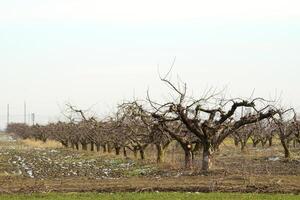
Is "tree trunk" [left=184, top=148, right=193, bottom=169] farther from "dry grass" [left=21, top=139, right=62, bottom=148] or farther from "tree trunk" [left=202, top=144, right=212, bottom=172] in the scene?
"dry grass" [left=21, top=139, right=62, bottom=148]

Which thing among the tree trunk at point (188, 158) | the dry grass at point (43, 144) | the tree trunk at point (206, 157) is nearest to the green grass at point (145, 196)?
the tree trunk at point (206, 157)

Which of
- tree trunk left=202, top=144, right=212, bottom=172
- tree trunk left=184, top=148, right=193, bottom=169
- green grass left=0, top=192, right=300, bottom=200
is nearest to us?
green grass left=0, top=192, right=300, bottom=200

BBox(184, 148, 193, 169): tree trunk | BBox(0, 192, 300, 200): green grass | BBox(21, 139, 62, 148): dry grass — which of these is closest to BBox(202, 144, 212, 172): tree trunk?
BBox(184, 148, 193, 169): tree trunk

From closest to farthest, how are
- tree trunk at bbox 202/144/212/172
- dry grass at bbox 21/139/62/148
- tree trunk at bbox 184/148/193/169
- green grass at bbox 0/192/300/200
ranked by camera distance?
green grass at bbox 0/192/300/200 → tree trunk at bbox 202/144/212/172 → tree trunk at bbox 184/148/193/169 → dry grass at bbox 21/139/62/148

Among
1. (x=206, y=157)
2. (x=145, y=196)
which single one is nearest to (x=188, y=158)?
(x=206, y=157)

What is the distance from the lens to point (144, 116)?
28719 mm

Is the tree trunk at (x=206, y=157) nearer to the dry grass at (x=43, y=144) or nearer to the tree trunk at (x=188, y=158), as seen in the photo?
the tree trunk at (x=188, y=158)

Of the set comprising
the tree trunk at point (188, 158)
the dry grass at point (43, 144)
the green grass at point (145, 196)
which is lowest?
the green grass at point (145, 196)

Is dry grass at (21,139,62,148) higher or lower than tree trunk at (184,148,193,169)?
higher

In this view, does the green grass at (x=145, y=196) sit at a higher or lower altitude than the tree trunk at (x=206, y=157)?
lower

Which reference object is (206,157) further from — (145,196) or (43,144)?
(43,144)

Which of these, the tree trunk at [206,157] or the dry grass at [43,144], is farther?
the dry grass at [43,144]

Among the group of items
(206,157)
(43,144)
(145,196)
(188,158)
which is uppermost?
(43,144)

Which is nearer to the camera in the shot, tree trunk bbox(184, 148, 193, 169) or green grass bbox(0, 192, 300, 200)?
green grass bbox(0, 192, 300, 200)
